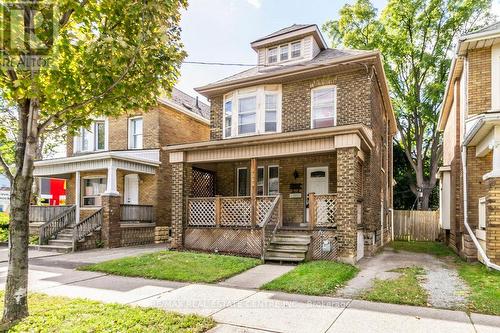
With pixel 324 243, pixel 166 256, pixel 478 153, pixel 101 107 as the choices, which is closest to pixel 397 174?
pixel 478 153

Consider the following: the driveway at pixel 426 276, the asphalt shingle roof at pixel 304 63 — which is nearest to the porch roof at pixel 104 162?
the asphalt shingle roof at pixel 304 63

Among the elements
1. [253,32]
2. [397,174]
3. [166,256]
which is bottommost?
[166,256]

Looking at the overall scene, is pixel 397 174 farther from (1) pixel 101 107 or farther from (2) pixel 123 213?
(1) pixel 101 107

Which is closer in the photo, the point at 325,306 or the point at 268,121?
the point at 325,306

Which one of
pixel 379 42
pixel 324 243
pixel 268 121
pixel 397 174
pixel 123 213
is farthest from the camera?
pixel 397 174

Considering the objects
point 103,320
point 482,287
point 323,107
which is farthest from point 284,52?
point 103,320

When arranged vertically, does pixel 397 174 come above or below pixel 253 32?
below

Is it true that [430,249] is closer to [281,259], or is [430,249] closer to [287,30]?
[281,259]

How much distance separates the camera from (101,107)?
19.7 ft

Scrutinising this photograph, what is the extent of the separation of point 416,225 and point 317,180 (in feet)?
33.0

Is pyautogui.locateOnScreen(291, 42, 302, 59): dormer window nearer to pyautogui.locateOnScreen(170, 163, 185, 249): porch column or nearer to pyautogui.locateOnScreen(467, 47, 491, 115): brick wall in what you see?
pyautogui.locateOnScreen(467, 47, 491, 115): brick wall

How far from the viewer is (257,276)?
325 inches

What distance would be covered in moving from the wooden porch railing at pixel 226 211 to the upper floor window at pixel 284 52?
255 inches

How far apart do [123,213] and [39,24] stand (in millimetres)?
11013
